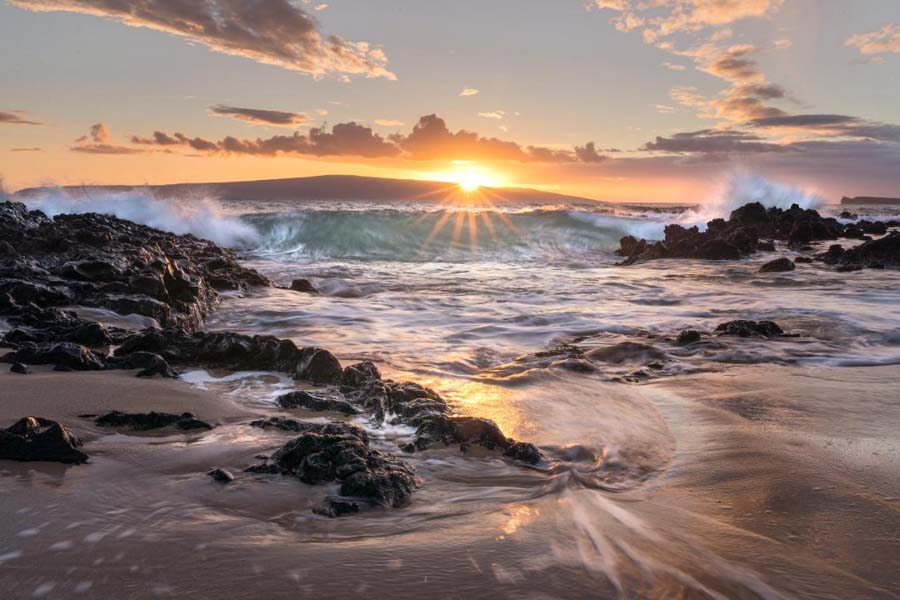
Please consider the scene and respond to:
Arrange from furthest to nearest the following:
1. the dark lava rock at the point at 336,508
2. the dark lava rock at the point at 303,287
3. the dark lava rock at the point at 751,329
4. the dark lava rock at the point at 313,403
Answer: the dark lava rock at the point at 303,287 < the dark lava rock at the point at 751,329 < the dark lava rock at the point at 313,403 < the dark lava rock at the point at 336,508

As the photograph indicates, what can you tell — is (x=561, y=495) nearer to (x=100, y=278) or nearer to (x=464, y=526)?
(x=464, y=526)

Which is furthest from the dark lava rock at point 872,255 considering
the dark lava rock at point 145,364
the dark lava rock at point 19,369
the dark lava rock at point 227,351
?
the dark lava rock at point 19,369

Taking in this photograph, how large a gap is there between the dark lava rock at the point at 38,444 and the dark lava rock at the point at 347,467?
75 cm

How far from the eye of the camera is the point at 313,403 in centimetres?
380

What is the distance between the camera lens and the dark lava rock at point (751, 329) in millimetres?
6453

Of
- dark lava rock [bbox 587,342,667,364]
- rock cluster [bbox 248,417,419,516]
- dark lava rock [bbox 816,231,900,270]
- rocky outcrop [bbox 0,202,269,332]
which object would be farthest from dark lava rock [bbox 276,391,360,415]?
dark lava rock [bbox 816,231,900,270]

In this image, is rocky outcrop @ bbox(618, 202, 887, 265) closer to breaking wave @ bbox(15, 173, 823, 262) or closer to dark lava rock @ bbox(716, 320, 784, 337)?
breaking wave @ bbox(15, 173, 823, 262)

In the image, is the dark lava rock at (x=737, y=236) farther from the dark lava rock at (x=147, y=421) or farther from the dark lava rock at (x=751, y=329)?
the dark lava rock at (x=147, y=421)

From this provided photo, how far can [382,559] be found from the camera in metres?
1.93

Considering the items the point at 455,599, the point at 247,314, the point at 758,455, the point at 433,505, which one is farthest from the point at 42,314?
the point at 758,455

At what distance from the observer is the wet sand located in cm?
180

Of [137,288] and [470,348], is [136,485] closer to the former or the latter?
[470,348]

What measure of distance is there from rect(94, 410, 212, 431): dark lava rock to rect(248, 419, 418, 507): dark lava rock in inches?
28.8

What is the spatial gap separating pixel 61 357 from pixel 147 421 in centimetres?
141
